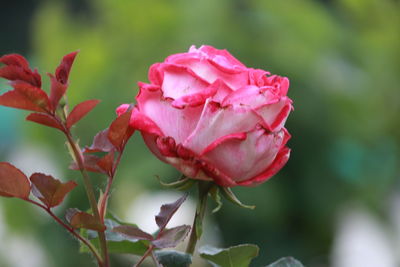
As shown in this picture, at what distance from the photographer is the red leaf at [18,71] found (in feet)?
1.09

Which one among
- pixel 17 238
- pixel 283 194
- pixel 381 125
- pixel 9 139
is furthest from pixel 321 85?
pixel 9 139

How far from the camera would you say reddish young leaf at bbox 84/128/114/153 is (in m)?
0.37

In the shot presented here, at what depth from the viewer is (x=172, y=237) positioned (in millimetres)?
363

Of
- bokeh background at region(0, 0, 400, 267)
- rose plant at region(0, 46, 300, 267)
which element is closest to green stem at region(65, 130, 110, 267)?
rose plant at region(0, 46, 300, 267)

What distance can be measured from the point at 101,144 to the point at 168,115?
1.6 inches

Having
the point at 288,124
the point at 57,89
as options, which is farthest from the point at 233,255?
the point at 288,124

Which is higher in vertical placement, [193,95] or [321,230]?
[193,95]

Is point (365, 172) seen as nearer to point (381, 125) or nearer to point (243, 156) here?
point (381, 125)

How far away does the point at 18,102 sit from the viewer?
339mm

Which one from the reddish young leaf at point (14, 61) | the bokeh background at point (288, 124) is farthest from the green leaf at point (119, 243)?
the bokeh background at point (288, 124)

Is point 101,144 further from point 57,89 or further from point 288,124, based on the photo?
point 288,124

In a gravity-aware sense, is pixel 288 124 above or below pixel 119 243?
below

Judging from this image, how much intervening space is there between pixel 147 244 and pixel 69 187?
71 millimetres

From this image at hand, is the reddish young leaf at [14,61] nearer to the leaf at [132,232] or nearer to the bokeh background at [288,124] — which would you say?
the leaf at [132,232]
